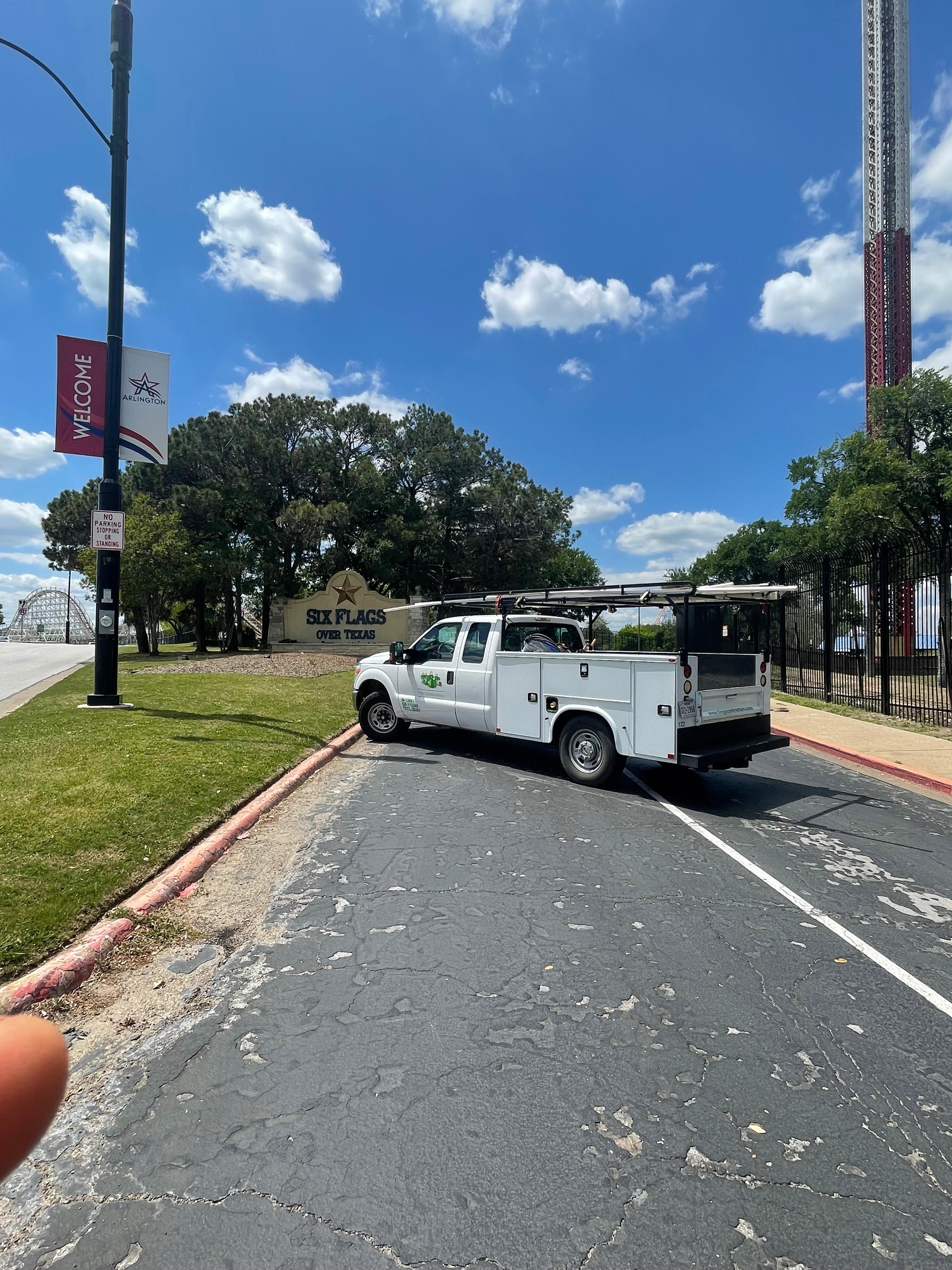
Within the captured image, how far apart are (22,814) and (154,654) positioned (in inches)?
1002

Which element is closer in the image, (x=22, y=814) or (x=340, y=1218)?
(x=340, y=1218)

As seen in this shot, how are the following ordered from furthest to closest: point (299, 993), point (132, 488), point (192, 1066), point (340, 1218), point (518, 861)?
point (132, 488)
point (518, 861)
point (299, 993)
point (192, 1066)
point (340, 1218)

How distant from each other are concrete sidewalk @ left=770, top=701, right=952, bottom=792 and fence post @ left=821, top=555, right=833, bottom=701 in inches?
76.1

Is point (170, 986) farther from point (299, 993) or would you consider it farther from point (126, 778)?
point (126, 778)

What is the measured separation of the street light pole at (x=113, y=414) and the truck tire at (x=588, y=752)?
7.72 metres

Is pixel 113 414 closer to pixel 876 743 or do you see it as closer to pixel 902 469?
pixel 876 743

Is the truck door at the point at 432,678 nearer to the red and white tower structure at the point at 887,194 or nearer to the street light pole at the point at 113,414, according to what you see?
the street light pole at the point at 113,414

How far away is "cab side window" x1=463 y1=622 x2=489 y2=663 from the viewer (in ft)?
30.1

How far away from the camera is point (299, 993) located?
3.49 metres

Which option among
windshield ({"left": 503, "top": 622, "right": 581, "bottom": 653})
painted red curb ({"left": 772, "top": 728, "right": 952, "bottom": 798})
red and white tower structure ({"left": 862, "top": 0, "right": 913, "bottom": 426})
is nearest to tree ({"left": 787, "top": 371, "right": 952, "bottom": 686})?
painted red curb ({"left": 772, "top": 728, "right": 952, "bottom": 798})

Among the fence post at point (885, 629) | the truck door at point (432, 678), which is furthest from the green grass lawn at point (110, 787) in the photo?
the fence post at point (885, 629)

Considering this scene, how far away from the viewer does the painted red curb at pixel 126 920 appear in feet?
11.2

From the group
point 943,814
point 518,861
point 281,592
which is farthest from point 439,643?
point 281,592

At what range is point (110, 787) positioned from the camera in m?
6.55
